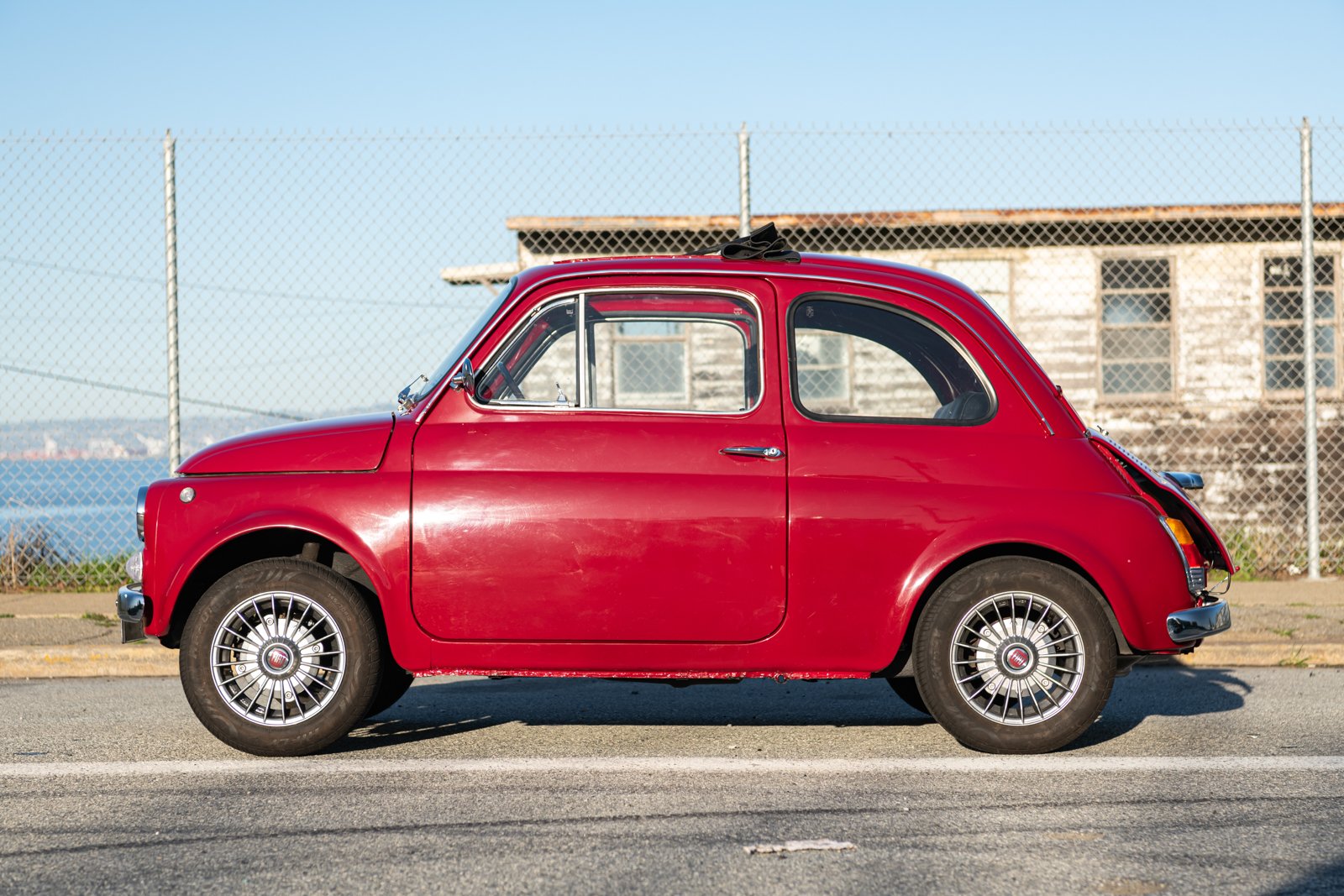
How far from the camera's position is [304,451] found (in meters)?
5.02

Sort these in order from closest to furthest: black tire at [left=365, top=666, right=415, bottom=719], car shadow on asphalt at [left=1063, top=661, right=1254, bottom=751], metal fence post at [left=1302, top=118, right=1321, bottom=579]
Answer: black tire at [left=365, top=666, right=415, bottom=719] < car shadow on asphalt at [left=1063, top=661, right=1254, bottom=751] < metal fence post at [left=1302, top=118, right=1321, bottom=579]

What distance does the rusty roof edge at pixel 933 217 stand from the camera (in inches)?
648

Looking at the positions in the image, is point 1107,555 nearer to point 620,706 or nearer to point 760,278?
point 760,278

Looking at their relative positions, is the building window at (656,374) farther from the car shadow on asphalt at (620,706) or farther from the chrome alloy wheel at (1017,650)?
the chrome alloy wheel at (1017,650)

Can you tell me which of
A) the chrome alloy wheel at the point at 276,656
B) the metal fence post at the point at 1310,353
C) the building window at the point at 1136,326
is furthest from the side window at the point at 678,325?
the building window at the point at 1136,326

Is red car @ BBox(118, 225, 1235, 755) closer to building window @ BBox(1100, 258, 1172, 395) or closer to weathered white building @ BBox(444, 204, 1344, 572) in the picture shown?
weathered white building @ BBox(444, 204, 1344, 572)

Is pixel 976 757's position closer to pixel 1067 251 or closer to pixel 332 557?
pixel 332 557

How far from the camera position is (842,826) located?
13.2 ft

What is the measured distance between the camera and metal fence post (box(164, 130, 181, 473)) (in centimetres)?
880

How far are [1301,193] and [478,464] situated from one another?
723 centimetres

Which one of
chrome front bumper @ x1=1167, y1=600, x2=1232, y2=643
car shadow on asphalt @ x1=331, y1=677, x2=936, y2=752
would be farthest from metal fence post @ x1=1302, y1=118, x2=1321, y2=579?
chrome front bumper @ x1=1167, y1=600, x2=1232, y2=643

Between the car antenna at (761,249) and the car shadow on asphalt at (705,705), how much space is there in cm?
202

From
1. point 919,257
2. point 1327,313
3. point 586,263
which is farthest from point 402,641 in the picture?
point 1327,313

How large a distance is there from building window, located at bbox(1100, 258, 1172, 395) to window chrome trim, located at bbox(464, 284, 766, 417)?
14.8m
